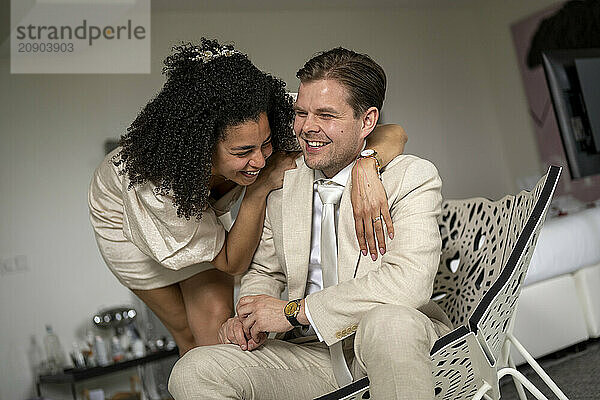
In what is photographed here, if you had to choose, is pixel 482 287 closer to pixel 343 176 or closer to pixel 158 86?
pixel 343 176

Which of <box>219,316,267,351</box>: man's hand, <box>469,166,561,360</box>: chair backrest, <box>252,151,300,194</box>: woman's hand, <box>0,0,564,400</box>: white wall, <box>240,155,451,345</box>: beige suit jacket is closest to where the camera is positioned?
<box>469,166,561,360</box>: chair backrest

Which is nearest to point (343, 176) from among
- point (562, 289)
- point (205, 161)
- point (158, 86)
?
point (205, 161)

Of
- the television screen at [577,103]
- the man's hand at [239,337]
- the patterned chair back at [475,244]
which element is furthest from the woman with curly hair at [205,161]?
the television screen at [577,103]

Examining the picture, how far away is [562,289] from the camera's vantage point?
328 centimetres

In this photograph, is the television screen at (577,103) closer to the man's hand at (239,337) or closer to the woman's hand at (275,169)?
the woman's hand at (275,169)

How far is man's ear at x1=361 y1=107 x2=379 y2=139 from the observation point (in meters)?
1.94

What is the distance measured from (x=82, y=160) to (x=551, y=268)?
10.5 ft

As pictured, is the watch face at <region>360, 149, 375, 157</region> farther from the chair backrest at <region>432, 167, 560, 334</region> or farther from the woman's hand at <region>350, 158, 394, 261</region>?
the chair backrest at <region>432, 167, 560, 334</region>

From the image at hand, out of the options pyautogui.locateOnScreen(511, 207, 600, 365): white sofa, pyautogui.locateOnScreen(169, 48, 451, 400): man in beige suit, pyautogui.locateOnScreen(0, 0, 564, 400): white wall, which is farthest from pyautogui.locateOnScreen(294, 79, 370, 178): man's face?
pyautogui.locateOnScreen(0, 0, 564, 400): white wall

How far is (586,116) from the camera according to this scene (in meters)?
3.48

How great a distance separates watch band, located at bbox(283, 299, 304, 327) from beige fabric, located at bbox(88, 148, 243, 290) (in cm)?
39

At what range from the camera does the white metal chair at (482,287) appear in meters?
1.54

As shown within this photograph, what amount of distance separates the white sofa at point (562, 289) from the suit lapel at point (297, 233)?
146 centimetres

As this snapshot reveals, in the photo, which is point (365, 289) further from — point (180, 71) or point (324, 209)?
point (180, 71)
